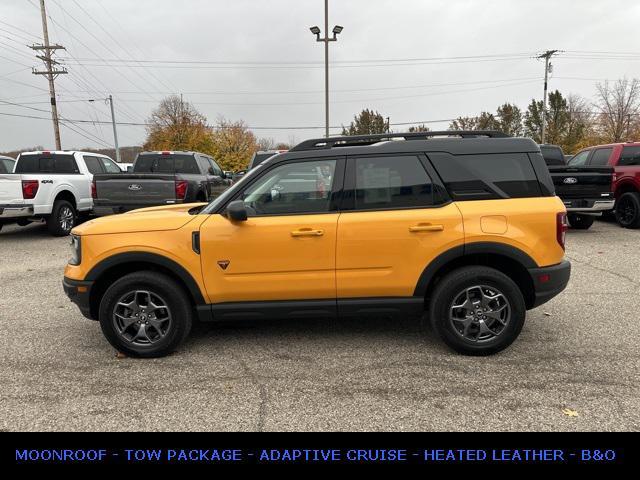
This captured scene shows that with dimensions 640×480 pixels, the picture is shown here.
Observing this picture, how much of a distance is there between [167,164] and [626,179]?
10.8m

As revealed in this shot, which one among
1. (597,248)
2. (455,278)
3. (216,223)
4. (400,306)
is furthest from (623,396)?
(597,248)

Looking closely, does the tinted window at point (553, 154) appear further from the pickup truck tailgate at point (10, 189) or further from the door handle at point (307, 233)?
the pickup truck tailgate at point (10, 189)

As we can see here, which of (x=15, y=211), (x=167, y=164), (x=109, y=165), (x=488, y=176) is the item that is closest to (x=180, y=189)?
(x=167, y=164)

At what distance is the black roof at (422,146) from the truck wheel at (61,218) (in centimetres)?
811

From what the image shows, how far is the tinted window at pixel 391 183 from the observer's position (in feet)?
12.1

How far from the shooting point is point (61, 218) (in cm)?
1006

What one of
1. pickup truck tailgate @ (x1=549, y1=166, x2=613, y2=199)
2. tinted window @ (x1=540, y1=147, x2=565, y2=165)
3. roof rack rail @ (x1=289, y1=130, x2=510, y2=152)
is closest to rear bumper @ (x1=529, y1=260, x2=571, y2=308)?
roof rack rail @ (x1=289, y1=130, x2=510, y2=152)

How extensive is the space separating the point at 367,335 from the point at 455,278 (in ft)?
3.55

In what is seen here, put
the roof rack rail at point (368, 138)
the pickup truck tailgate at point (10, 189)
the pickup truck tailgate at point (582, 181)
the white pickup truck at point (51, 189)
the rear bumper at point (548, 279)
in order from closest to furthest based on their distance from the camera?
the rear bumper at point (548, 279)
the roof rack rail at point (368, 138)
the pickup truck tailgate at point (10, 189)
the white pickup truck at point (51, 189)
the pickup truck tailgate at point (582, 181)

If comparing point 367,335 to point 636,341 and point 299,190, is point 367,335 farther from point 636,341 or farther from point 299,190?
point 636,341

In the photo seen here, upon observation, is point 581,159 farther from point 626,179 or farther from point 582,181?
point 582,181

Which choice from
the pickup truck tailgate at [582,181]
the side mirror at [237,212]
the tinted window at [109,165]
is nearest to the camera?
the side mirror at [237,212]

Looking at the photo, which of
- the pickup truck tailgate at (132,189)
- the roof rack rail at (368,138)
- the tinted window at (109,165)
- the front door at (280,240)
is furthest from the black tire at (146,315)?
the tinted window at (109,165)
